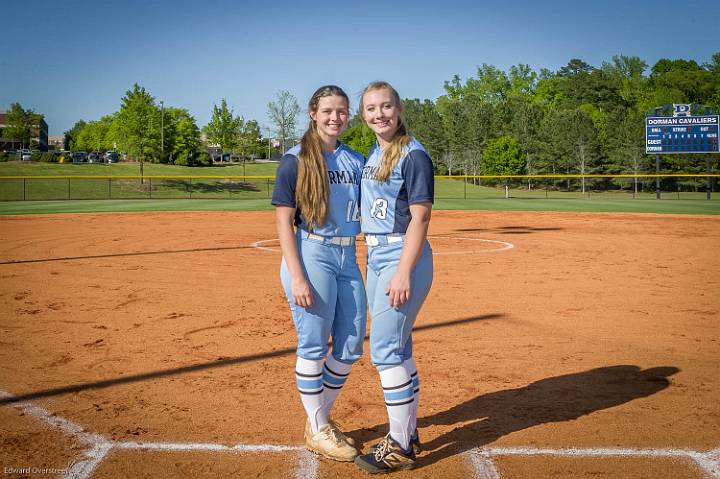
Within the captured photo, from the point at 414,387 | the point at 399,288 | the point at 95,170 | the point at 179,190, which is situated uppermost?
the point at 95,170

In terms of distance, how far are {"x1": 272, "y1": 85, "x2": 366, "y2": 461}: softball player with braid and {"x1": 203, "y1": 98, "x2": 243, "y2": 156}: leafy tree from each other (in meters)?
60.0

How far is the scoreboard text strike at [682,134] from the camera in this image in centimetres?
3606

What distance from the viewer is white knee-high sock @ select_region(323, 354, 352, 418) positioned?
11.7ft

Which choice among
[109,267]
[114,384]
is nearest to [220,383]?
[114,384]

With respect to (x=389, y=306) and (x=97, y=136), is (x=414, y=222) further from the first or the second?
(x=97, y=136)

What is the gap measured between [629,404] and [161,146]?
51.5 metres

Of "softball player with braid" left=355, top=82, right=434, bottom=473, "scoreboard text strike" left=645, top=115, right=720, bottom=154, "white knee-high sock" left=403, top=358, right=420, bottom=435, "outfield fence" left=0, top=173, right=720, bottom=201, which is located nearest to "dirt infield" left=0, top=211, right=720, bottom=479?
"white knee-high sock" left=403, top=358, right=420, bottom=435

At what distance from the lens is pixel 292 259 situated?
10.6ft

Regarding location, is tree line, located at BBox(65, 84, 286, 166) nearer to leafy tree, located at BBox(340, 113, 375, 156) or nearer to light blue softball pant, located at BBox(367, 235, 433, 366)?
leafy tree, located at BBox(340, 113, 375, 156)

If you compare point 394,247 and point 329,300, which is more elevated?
point 394,247

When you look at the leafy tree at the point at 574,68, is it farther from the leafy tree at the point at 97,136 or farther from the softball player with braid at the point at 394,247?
the softball player with braid at the point at 394,247

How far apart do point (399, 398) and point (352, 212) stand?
1058 mm

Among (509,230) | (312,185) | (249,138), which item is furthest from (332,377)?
(249,138)

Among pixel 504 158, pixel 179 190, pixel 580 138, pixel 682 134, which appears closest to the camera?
pixel 682 134
